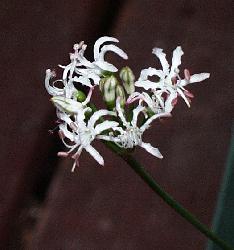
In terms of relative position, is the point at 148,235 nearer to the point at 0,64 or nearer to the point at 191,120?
the point at 191,120

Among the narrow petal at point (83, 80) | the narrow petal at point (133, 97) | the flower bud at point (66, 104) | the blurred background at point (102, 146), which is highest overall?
the narrow petal at point (83, 80)

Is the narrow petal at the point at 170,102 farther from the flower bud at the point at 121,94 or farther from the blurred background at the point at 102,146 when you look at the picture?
the blurred background at the point at 102,146

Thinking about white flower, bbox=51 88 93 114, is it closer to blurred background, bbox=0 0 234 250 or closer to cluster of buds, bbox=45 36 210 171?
cluster of buds, bbox=45 36 210 171

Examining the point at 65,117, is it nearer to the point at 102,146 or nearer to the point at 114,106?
the point at 114,106

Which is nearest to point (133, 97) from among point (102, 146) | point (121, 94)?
point (121, 94)

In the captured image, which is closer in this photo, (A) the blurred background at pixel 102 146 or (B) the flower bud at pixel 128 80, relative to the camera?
(B) the flower bud at pixel 128 80

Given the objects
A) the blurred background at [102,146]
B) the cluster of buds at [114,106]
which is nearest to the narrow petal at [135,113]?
the cluster of buds at [114,106]

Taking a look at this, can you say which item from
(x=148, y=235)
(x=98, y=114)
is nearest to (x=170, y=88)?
(x=98, y=114)
